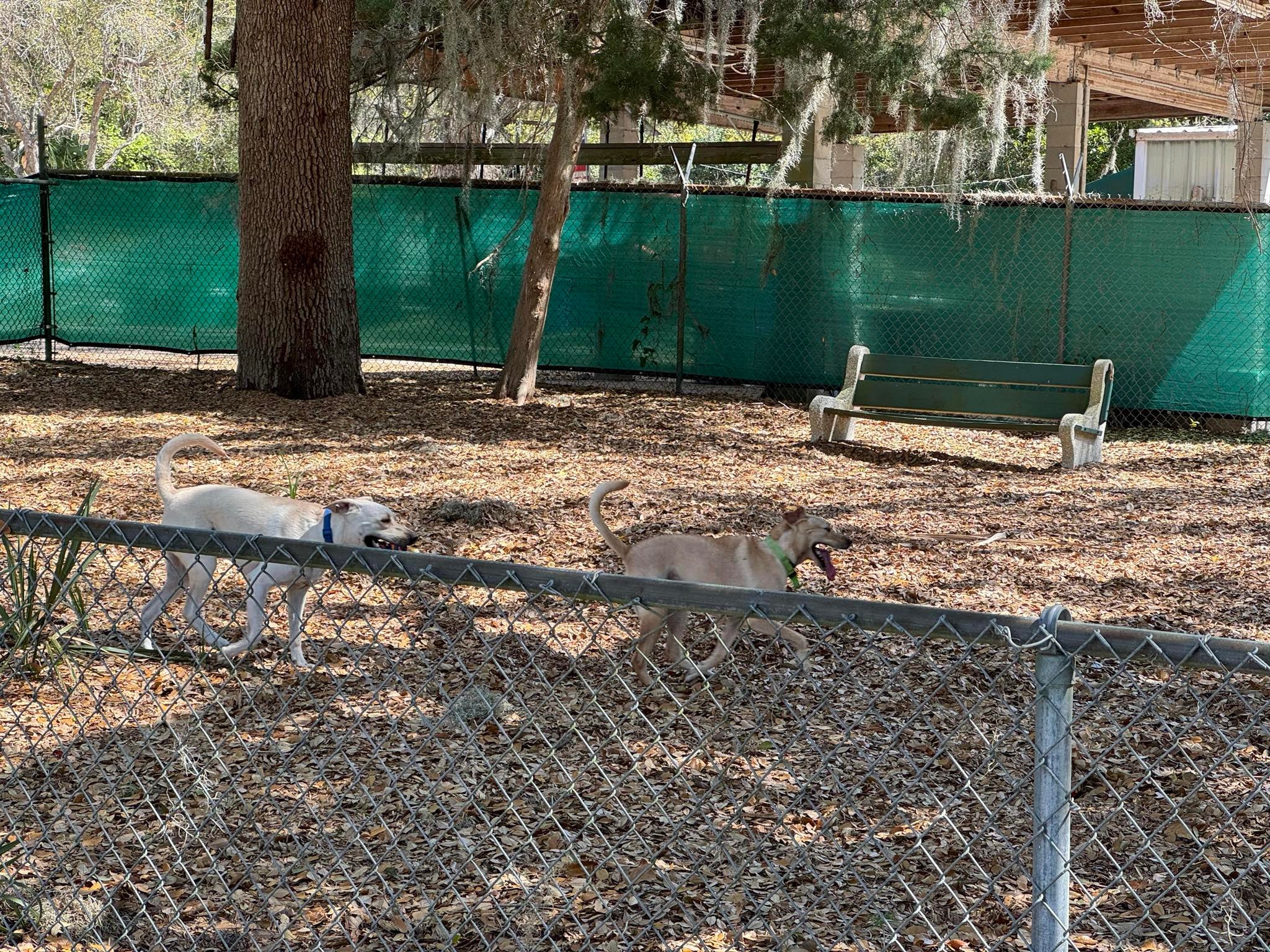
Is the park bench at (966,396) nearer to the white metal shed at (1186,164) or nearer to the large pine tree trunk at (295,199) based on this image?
the large pine tree trunk at (295,199)

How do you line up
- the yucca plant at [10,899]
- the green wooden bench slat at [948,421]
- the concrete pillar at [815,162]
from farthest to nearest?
the concrete pillar at [815,162] → the green wooden bench slat at [948,421] → the yucca plant at [10,899]

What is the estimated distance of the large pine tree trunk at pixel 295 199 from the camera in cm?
1101

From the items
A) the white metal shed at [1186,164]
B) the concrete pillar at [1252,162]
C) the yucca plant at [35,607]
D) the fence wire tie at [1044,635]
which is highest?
the white metal shed at [1186,164]

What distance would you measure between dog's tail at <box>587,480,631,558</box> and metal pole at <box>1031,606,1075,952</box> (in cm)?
269

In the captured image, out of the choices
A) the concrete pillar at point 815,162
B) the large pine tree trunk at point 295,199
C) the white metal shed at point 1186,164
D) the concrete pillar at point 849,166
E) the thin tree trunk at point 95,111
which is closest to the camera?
the large pine tree trunk at point 295,199

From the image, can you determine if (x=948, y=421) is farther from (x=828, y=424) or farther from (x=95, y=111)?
(x=95, y=111)

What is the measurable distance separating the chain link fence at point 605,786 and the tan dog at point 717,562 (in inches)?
6.8

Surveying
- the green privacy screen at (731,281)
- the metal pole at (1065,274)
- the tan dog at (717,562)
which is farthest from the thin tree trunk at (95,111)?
the tan dog at (717,562)

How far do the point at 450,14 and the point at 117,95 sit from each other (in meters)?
26.2

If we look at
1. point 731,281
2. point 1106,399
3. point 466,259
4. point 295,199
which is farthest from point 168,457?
point 466,259

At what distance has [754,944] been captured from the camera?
3.34 metres

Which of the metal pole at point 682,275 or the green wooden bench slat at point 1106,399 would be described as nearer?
the green wooden bench slat at point 1106,399

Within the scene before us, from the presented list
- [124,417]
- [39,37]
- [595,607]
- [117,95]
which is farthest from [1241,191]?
[117,95]

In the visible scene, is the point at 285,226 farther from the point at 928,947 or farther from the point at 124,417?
the point at 928,947
